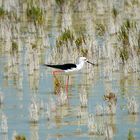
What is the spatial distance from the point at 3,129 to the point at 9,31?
35.3 ft

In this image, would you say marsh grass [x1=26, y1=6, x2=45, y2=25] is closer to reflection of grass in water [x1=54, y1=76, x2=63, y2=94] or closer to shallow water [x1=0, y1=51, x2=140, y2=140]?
shallow water [x1=0, y1=51, x2=140, y2=140]

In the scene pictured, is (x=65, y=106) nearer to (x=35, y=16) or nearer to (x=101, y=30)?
(x=101, y=30)

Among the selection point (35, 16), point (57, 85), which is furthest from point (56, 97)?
point (35, 16)

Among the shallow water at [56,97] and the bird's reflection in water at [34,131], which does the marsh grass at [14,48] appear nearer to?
the shallow water at [56,97]

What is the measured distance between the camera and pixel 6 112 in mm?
15852

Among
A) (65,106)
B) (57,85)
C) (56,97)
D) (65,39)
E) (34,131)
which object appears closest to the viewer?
(34,131)

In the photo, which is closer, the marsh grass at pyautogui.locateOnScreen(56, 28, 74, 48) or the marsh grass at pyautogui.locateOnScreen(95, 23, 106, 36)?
the marsh grass at pyautogui.locateOnScreen(56, 28, 74, 48)

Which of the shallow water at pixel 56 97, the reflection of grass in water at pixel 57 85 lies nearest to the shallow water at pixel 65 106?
the shallow water at pixel 56 97

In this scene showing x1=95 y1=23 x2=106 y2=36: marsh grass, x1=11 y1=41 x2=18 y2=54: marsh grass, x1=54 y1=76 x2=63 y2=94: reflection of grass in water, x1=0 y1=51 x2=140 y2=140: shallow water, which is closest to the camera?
x1=0 y1=51 x2=140 y2=140: shallow water

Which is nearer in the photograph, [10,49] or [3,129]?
[3,129]

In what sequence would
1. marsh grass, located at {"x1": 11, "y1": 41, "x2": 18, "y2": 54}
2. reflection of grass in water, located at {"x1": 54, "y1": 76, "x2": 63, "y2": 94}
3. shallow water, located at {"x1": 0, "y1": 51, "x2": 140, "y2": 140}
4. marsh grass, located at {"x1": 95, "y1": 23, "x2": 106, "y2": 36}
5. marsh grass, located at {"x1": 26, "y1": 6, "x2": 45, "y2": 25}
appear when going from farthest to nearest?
1. marsh grass, located at {"x1": 26, "y1": 6, "x2": 45, "y2": 25}
2. marsh grass, located at {"x1": 95, "y1": 23, "x2": 106, "y2": 36}
3. marsh grass, located at {"x1": 11, "y1": 41, "x2": 18, "y2": 54}
4. reflection of grass in water, located at {"x1": 54, "y1": 76, "x2": 63, "y2": 94}
5. shallow water, located at {"x1": 0, "y1": 51, "x2": 140, "y2": 140}

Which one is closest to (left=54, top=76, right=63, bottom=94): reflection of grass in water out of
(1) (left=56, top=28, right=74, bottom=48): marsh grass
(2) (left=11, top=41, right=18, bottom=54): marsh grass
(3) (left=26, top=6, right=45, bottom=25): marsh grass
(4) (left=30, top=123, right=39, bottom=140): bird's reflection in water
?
(4) (left=30, top=123, right=39, bottom=140): bird's reflection in water

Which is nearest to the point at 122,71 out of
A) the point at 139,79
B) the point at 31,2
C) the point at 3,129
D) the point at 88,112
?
the point at 139,79

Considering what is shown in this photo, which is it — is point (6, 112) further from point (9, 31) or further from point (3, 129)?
point (9, 31)
